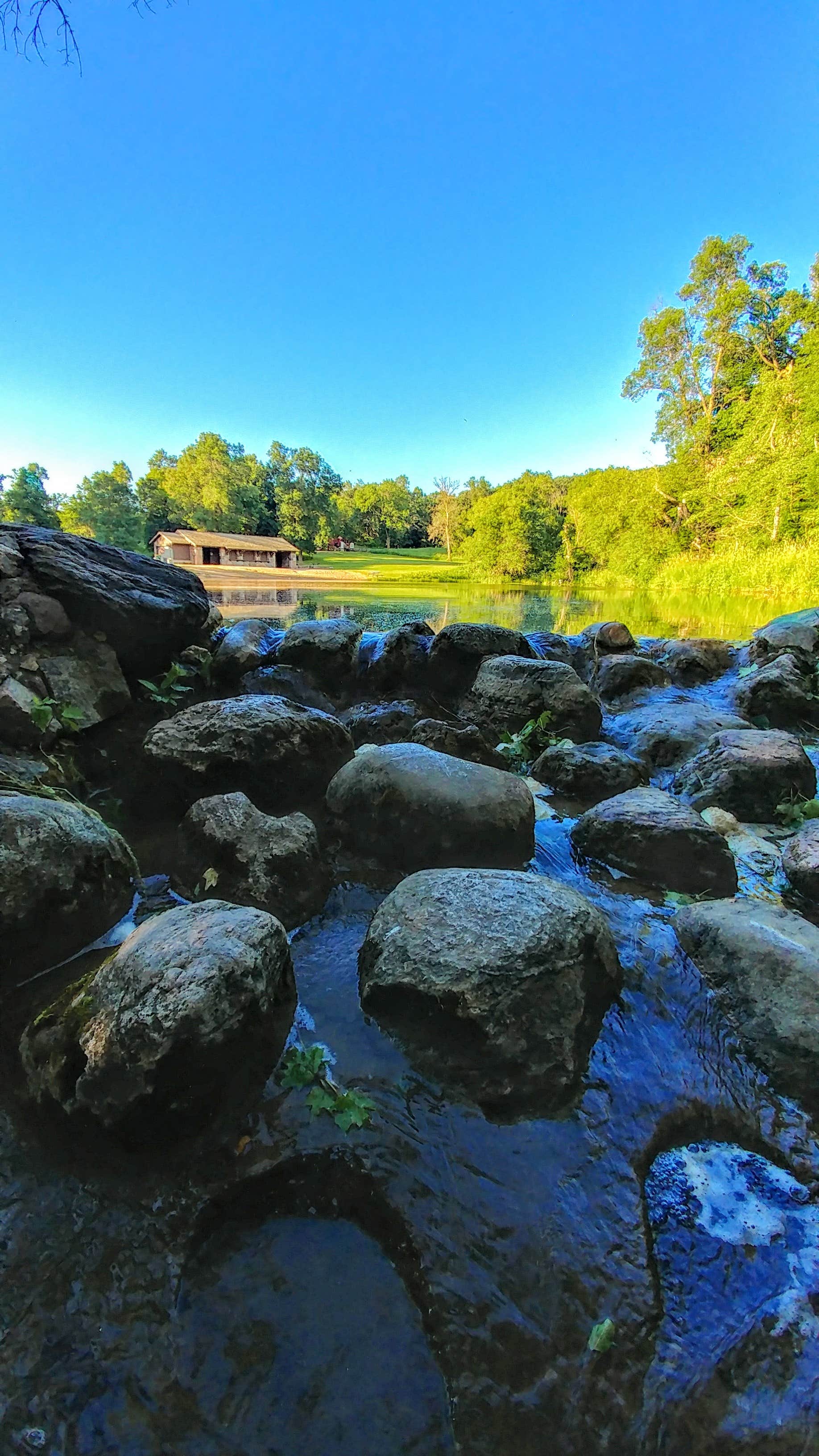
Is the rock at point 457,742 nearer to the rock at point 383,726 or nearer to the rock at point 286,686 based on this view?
the rock at point 383,726

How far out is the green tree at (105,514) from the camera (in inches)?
1409

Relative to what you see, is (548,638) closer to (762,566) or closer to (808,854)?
(808,854)

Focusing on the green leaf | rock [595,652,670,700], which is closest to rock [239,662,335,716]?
rock [595,652,670,700]

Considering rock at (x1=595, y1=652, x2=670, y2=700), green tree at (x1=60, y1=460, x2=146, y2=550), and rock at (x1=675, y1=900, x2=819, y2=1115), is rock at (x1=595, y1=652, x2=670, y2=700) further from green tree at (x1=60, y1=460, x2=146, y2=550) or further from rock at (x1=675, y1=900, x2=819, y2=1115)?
green tree at (x1=60, y1=460, x2=146, y2=550)

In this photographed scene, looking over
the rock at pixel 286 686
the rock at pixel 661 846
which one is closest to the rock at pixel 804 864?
the rock at pixel 661 846

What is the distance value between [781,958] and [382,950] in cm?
159

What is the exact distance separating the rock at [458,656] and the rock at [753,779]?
2662 mm

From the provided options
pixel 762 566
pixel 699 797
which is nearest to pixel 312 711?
pixel 699 797

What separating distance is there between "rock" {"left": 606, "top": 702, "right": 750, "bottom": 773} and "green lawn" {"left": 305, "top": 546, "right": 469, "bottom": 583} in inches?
931

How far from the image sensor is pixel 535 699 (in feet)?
18.1

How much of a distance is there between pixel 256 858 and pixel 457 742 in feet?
7.74

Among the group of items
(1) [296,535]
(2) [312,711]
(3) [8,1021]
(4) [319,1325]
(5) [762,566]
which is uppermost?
(1) [296,535]

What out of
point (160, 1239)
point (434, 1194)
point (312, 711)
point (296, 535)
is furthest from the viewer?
point (296, 535)

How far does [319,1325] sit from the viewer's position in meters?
1.36
